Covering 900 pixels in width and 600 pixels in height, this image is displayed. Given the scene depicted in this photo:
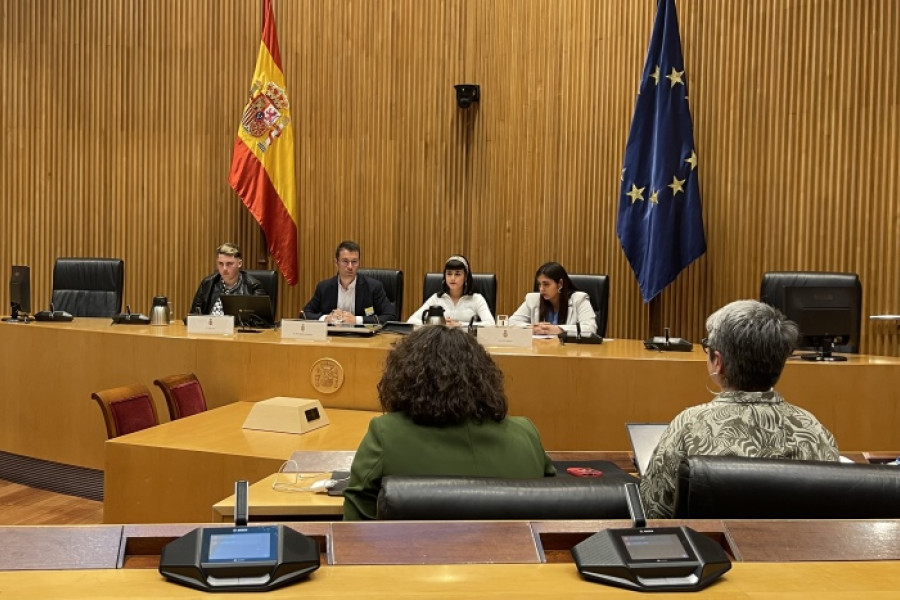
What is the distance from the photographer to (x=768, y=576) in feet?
4.60

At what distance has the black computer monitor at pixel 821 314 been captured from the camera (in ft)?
14.6

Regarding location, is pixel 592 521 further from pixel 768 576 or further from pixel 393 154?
pixel 393 154

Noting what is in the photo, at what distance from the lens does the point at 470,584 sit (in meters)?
1.35

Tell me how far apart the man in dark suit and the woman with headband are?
0.33 m

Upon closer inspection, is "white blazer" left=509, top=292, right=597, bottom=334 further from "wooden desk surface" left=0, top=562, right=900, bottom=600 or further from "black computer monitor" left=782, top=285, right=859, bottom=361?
"wooden desk surface" left=0, top=562, right=900, bottom=600

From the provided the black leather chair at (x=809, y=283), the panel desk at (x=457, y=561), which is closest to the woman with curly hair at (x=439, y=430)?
the panel desk at (x=457, y=561)

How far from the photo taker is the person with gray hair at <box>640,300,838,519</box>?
2.07 meters

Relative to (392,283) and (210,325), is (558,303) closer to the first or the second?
(392,283)

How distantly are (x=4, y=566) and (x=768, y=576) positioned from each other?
1.14 metres

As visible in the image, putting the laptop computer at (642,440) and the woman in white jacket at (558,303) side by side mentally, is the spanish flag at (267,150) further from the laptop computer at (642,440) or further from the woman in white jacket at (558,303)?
the laptop computer at (642,440)

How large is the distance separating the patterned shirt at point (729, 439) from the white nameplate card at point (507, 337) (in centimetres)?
240

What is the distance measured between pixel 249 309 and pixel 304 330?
2.23ft

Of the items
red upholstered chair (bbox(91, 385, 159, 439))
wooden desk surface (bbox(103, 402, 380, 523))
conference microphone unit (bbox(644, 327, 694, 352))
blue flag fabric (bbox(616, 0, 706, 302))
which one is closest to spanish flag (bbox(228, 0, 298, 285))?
blue flag fabric (bbox(616, 0, 706, 302))

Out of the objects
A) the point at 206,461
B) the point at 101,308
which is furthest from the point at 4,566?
the point at 101,308
